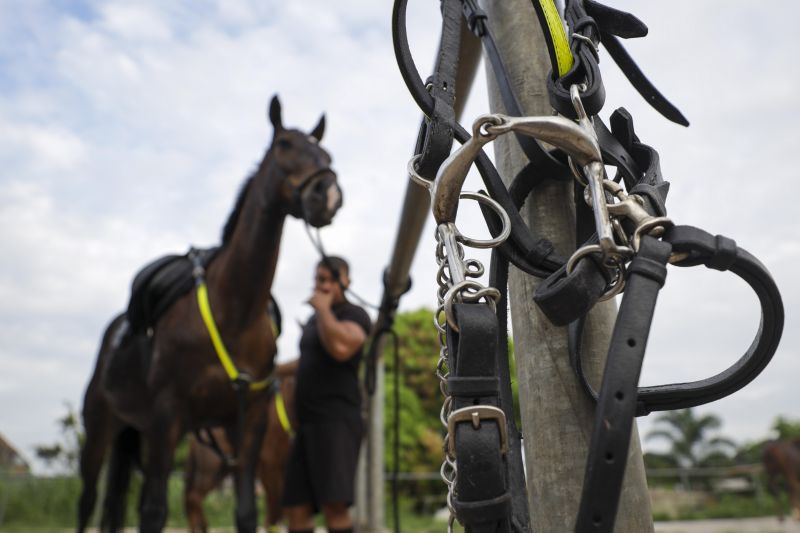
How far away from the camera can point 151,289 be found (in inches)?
132

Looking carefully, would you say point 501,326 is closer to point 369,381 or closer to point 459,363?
point 459,363

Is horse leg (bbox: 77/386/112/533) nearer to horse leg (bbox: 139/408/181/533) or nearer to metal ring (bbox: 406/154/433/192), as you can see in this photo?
horse leg (bbox: 139/408/181/533)

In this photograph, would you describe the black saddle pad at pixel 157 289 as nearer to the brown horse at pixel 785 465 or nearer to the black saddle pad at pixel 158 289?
the black saddle pad at pixel 158 289

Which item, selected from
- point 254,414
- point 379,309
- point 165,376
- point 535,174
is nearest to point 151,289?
point 165,376

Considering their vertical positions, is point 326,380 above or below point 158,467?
above

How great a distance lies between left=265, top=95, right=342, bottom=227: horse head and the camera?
290cm

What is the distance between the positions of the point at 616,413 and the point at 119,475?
4.85 metres

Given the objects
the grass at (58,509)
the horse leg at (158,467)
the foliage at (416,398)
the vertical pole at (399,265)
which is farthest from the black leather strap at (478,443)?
the foliage at (416,398)

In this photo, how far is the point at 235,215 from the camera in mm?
3469

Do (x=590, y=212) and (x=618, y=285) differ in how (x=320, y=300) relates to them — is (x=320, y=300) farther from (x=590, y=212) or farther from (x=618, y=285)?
(x=618, y=285)

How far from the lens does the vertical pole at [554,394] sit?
2.51 ft

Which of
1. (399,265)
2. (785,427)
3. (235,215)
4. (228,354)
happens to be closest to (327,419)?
(228,354)

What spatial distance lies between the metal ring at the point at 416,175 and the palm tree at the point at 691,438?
1005 inches

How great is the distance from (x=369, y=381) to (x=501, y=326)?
8.94 ft
